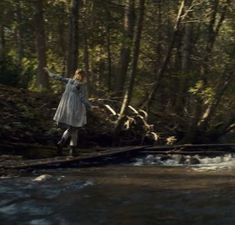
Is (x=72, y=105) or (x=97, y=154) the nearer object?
(x=72, y=105)

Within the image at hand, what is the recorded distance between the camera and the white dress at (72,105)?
14.0 metres

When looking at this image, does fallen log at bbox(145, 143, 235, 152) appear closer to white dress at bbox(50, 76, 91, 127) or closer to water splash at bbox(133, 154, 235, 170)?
water splash at bbox(133, 154, 235, 170)

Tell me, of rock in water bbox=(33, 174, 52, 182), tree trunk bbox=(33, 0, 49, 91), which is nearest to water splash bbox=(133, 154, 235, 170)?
rock in water bbox=(33, 174, 52, 182)

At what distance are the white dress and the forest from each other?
6.00 ft

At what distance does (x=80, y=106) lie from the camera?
14148 millimetres

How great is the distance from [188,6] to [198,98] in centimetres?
308

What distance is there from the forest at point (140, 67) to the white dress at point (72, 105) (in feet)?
6.00

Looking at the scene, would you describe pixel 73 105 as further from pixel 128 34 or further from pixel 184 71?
pixel 184 71

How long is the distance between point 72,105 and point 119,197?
460 cm

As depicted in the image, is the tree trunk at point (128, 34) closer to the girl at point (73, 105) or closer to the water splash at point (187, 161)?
the water splash at point (187, 161)

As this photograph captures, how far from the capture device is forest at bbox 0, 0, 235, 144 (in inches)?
693

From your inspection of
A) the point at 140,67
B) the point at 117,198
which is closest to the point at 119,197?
the point at 117,198

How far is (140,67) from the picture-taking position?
94.2ft

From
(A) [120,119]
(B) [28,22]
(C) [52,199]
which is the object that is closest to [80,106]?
(A) [120,119]
